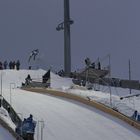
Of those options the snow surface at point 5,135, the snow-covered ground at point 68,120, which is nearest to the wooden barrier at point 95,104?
the snow-covered ground at point 68,120

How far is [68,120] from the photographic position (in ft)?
91.3

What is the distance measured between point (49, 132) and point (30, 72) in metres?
26.9

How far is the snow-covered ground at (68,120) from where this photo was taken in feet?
83.3

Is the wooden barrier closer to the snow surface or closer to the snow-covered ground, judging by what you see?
the snow-covered ground

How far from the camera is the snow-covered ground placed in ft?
83.3

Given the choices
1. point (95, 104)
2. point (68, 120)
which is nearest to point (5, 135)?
point (68, 120)

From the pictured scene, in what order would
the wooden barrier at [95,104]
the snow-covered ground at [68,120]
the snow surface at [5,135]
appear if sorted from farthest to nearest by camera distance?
the wooden barrier at [95,104] → the snow-covered ground at [68,120] → the snow surface at [5,135]

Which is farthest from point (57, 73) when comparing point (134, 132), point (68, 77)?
point (134, 132)

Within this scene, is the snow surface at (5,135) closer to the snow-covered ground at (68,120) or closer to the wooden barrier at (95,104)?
the snow-covered ground at (68,120)

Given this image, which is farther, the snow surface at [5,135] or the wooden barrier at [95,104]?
the wooden barrier at [95,104]

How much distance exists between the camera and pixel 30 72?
51.6 metres

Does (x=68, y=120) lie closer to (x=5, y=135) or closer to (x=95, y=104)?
(x=95, y=104)

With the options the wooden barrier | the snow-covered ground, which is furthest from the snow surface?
the wooden barrier

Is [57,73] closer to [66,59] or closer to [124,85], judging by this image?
[66,59]
